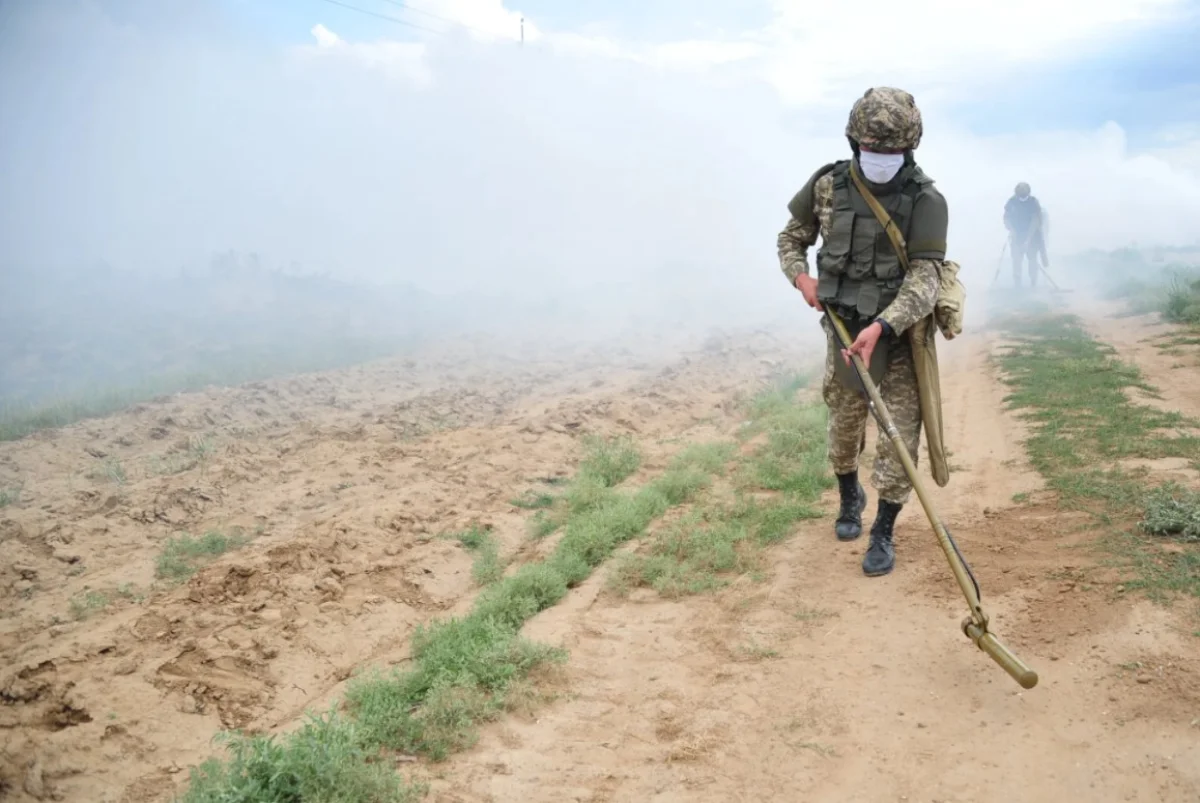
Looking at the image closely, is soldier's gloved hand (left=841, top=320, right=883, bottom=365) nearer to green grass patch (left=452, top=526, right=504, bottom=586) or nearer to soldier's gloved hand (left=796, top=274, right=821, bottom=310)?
soldier's gloved hand (left=796, top=274, right=821, bottom=310)

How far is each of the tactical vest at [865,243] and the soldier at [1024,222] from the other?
1404cm

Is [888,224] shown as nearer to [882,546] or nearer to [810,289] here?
[810,289]

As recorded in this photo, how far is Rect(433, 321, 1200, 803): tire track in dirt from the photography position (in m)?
2.66

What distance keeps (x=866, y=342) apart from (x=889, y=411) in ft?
1.76

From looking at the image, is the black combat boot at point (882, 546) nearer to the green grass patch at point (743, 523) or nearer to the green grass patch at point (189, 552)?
the green grass patch at point (743, 523)

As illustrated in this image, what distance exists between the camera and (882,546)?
4125 mm

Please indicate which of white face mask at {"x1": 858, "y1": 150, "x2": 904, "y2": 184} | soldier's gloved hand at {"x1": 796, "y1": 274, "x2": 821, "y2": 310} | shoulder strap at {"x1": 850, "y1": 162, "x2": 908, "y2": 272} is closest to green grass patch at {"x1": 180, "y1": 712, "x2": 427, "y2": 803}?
soldier's gloved hand at {"x1": 796, "y1": 274, "x2": 821, "y2": 310}

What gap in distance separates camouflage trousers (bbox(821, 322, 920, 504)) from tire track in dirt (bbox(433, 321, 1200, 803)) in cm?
45

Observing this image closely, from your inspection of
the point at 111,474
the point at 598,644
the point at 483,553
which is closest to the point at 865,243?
the point at 598,644

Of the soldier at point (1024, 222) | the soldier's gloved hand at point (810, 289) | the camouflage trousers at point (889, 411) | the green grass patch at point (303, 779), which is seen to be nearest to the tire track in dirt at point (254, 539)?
the green grass patch at point (303, 779)

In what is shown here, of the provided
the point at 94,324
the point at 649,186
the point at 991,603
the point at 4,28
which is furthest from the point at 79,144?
the point at 991,603

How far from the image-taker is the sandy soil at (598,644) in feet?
9.07

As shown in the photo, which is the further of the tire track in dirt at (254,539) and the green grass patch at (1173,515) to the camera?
the green grass patch at (1173,515)

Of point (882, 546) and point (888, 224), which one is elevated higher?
point (888, 224)
